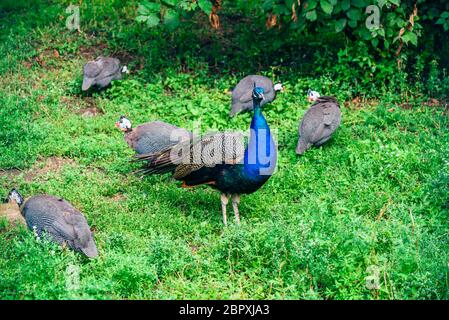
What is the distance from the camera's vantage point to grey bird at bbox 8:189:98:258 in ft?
19.1

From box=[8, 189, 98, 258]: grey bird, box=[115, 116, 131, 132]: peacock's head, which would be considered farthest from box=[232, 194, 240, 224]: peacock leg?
box=[115, 116, 131, 132]: peacock's head

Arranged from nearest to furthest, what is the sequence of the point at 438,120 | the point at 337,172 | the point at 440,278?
the point at 440,278
the point at 337,172
the point at 438,120

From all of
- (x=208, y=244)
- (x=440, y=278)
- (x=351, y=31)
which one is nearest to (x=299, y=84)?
(x=351, y=31)

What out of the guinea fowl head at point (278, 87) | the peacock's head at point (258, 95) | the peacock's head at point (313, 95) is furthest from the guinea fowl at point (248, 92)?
the peacock's head at point (258, 95)

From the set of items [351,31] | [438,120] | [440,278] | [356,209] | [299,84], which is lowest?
[440,278]

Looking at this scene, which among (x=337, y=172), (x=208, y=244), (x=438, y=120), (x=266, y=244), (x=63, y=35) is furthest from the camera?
(x=63, y=35)

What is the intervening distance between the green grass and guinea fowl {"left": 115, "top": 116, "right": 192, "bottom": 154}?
244mm

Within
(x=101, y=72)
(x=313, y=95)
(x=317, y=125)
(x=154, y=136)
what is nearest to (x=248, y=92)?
(x=313, y=95)

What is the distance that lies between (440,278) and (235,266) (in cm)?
152

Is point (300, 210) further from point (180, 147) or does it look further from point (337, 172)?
point (180, 147)

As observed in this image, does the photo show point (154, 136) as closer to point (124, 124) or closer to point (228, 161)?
point (124, 124)

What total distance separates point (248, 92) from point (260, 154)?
2134 mm

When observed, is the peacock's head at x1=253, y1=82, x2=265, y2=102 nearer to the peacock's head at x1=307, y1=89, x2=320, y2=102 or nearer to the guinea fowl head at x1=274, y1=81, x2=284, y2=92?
the peacock's head at x1=307, y1=89, x2=320, y2=102

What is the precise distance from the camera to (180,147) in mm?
6781
